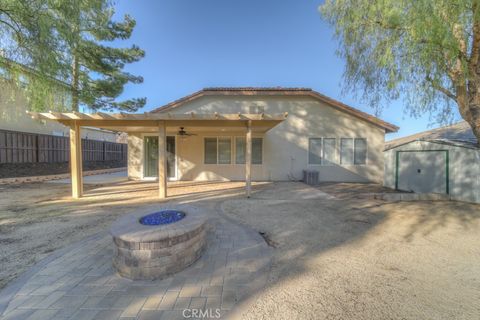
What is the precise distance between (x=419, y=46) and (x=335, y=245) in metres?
4.69

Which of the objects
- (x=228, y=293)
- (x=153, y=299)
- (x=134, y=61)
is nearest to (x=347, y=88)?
(x=228, y=293)

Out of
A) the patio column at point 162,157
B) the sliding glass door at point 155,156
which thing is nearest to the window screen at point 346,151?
the patio column at point 162,157

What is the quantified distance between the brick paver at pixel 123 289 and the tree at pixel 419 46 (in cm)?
535

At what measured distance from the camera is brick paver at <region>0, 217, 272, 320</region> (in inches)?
74.1

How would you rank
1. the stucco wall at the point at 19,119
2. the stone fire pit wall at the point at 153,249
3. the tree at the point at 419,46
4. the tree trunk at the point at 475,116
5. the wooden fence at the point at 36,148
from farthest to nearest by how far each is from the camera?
1. the wooden fence at the point at 36,148
2. the stucco wall at the point at 19,119
3. the tree trunk at the point at 475,116
4. the tree at the point at 419,46
5. the stone fire pit wall at the point at 153,249

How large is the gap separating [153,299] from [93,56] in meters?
12.5

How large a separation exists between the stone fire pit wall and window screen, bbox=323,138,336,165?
9137 mm

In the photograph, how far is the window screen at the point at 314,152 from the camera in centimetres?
1020

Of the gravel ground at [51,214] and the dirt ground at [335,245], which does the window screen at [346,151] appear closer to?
the dirt ground at [335,245]

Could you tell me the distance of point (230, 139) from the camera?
1023 centimetres

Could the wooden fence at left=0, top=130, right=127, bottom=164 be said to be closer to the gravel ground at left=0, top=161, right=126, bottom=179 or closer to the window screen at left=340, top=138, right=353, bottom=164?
the gravel ground at left=0, top=161, right=126, bottom=179

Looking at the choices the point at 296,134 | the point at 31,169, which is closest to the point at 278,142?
the point at 296,134

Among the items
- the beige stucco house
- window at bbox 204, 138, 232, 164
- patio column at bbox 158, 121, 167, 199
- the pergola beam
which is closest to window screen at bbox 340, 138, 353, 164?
the beige stucco house

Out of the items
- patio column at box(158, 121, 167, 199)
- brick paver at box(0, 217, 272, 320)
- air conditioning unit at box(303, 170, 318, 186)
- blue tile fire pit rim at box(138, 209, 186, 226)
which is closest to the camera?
brick paver at box(0, 217, 272, 320)
